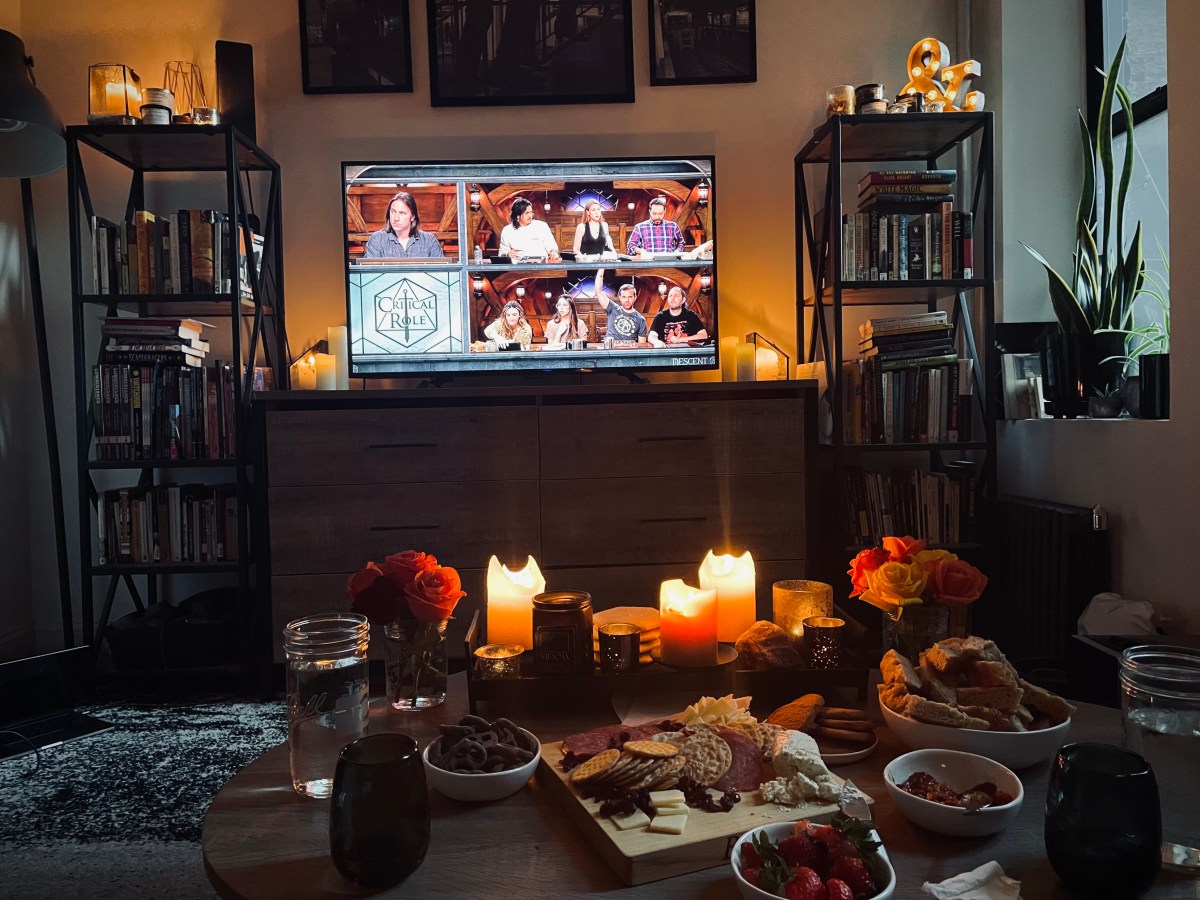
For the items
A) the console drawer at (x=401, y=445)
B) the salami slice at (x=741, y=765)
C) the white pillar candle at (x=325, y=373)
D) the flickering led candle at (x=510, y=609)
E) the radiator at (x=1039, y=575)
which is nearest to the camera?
the salami slice at (x=741, y=765)

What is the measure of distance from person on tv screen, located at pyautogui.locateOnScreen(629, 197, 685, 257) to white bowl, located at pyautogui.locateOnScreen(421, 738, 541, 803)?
2.20 m

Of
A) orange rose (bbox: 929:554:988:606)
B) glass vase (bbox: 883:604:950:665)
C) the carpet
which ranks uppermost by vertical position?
orange rose (bbox: 929:554:988:606)

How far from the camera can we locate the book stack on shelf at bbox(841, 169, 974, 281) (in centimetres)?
→ 269

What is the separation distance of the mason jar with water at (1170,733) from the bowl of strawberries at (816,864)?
0.85ft

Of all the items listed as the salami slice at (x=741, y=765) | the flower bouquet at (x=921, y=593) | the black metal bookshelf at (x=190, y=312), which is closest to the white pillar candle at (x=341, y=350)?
the black metal bookshelf at (x=190, y=312)

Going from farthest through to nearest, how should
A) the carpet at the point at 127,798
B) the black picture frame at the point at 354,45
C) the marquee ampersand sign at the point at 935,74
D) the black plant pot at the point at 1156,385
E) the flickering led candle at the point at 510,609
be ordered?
the black picture frame at the point at 354,45 → the marquee ampersand sign at the point at 935,74 → the black plant pot at the point at 1156,385 → the carpet at the point at 127,798 → the flickering led candle at the point at 510,609

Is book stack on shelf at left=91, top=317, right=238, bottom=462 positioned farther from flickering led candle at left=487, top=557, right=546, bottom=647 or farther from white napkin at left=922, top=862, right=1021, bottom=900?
white napkin at left=922, top=862, right=1021, bottom=900

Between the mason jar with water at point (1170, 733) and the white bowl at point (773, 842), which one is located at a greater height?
the mason jar with water at point (1170, 733)

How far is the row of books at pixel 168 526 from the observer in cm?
267

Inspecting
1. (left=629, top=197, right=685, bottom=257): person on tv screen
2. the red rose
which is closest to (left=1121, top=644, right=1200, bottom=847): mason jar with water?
the red rose

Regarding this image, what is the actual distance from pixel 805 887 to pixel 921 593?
578 millimetres

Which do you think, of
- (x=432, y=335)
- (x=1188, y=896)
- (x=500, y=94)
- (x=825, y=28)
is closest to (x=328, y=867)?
(x=1188, y=896)

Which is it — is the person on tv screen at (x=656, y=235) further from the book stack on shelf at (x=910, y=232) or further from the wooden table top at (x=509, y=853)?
the wooden table top at (x=509, y=853)

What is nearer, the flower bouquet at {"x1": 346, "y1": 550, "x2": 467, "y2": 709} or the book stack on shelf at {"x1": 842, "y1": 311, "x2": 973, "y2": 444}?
the flower bouquet at {"x1": 346, "y1": 550, "x2": 467, "y2": 709}
